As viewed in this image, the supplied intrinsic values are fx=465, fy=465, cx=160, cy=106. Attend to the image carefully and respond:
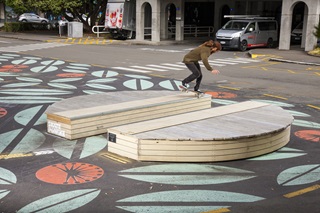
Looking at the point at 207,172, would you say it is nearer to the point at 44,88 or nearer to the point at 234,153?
the point at 234,153

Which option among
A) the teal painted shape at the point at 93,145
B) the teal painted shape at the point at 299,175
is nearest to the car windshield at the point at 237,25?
the teal painted shape at the point at 93,145

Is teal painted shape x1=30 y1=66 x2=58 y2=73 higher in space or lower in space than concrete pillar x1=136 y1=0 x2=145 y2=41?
lower

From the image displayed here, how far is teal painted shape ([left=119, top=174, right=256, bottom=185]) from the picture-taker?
7.28 m

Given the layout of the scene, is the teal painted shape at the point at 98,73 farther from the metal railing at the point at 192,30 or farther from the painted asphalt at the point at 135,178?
the metal railing at the point at 192,30

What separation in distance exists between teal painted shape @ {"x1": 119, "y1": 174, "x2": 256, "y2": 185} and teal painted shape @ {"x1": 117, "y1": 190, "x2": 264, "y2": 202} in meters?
0.37

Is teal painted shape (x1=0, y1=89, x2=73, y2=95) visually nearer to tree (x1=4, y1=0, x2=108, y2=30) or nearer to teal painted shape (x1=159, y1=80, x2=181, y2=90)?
teal painted shape (x1=159, y1=80, x2=181, y2=90)

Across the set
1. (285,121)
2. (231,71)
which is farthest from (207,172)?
(231,71)

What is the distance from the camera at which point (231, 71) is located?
20750 mm

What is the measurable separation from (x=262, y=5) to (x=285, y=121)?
115 feet

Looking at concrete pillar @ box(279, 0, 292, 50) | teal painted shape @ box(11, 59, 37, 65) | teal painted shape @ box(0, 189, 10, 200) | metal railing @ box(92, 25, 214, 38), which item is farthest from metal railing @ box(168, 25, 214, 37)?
teal painted shape @ box(0, 189, 10, 200)

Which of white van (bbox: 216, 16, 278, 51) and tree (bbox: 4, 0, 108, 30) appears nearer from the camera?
white van (bbox: 216, 16, 278, 51)

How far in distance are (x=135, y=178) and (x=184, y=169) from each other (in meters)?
0.92

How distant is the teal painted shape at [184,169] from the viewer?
7754 millimetres

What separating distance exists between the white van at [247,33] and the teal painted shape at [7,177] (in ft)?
78.9
